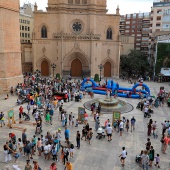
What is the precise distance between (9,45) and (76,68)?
16.1 metres

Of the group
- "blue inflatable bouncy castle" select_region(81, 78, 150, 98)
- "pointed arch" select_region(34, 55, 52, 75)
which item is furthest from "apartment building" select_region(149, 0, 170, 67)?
"blue inflatable bouncy castle" select_region(81, 78, 150, 98)

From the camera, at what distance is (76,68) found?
4088 centimetres

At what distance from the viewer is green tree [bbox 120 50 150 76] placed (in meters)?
41.1

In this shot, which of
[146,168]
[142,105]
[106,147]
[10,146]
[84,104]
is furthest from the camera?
[84,104]

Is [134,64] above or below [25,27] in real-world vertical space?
below

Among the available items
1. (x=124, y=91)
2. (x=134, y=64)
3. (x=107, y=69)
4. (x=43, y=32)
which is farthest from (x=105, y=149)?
(x=43, y=32)

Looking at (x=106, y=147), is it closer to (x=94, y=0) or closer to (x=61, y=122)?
(x=61, y=122)

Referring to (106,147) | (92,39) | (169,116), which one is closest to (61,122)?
(106,147)

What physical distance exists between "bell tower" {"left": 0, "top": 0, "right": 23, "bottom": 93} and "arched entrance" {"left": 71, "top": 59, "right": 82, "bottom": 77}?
1370cm

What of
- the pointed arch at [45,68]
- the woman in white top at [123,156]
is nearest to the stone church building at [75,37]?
the pointed arch at [45,68]

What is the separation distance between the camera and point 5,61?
2672cm

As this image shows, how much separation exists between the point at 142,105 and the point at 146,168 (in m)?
→ 10.8

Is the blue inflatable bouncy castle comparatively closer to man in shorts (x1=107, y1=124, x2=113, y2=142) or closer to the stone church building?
the stone church building

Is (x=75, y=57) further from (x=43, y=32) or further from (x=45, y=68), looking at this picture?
(x=43, y=32)
